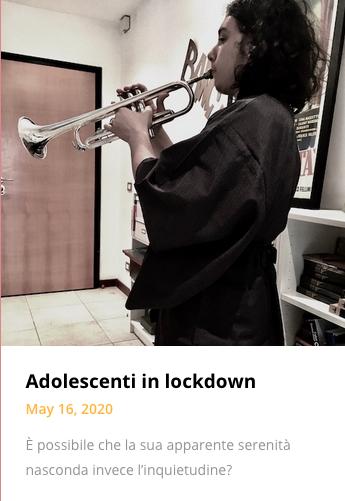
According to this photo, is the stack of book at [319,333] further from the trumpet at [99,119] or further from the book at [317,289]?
the trumpet at [99,119]

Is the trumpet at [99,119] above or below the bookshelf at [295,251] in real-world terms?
above

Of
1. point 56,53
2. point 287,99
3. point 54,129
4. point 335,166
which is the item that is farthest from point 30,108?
point 287,99

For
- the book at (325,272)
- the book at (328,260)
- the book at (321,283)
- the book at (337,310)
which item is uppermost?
the book at (328,260)

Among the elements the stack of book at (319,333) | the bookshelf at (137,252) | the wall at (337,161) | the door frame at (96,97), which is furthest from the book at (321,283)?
the door frame at (96,97)

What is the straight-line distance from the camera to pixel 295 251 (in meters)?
0.96

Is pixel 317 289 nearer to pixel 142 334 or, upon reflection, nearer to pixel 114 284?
pixel 142 334

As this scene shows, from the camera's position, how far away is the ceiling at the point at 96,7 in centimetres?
148

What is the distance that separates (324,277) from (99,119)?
72 cm

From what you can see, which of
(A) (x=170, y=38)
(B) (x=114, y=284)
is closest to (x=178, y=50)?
(A) (x=170, y=38)

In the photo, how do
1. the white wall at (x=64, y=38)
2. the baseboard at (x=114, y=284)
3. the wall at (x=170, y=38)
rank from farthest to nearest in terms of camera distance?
the baseboard at (x=114, y=284) < the white wall at (x=64, y=38) < the wall at (x=170, y=38)

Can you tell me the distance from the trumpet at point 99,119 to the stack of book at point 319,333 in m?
0.68
